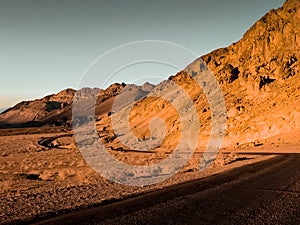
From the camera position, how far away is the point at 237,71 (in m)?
67.1

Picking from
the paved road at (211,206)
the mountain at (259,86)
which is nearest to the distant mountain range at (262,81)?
the mountain at (259,86)

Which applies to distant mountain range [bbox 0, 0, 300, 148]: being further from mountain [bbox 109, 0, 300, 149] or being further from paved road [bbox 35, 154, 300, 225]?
paved road [bbox 35, 154, 300, 225]

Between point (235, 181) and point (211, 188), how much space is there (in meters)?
2.31

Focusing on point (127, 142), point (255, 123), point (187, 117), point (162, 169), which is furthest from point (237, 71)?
point (162, 169)

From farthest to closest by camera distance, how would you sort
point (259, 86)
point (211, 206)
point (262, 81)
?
point (262, 81) < point (259, 86) < point (211, 206)

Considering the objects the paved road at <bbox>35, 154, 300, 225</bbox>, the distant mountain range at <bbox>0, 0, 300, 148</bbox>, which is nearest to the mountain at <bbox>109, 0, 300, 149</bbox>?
the distant mountain range at <bbox>0, 0, 300, 148</bbox>

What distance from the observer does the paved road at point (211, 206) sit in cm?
1018

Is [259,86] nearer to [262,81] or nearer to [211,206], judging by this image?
[262,81]

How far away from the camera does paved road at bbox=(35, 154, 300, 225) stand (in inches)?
401

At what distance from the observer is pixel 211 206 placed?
11688 mm

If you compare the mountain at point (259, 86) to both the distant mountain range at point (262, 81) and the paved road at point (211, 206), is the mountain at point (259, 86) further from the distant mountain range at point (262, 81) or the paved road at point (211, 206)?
the paved road at point (211, 206)

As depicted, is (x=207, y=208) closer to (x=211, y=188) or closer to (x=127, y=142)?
(x=211, y=188)

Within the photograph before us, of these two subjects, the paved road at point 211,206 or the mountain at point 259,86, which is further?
the mountain at point 259,86

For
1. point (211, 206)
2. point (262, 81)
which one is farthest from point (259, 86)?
point (211, 206)
